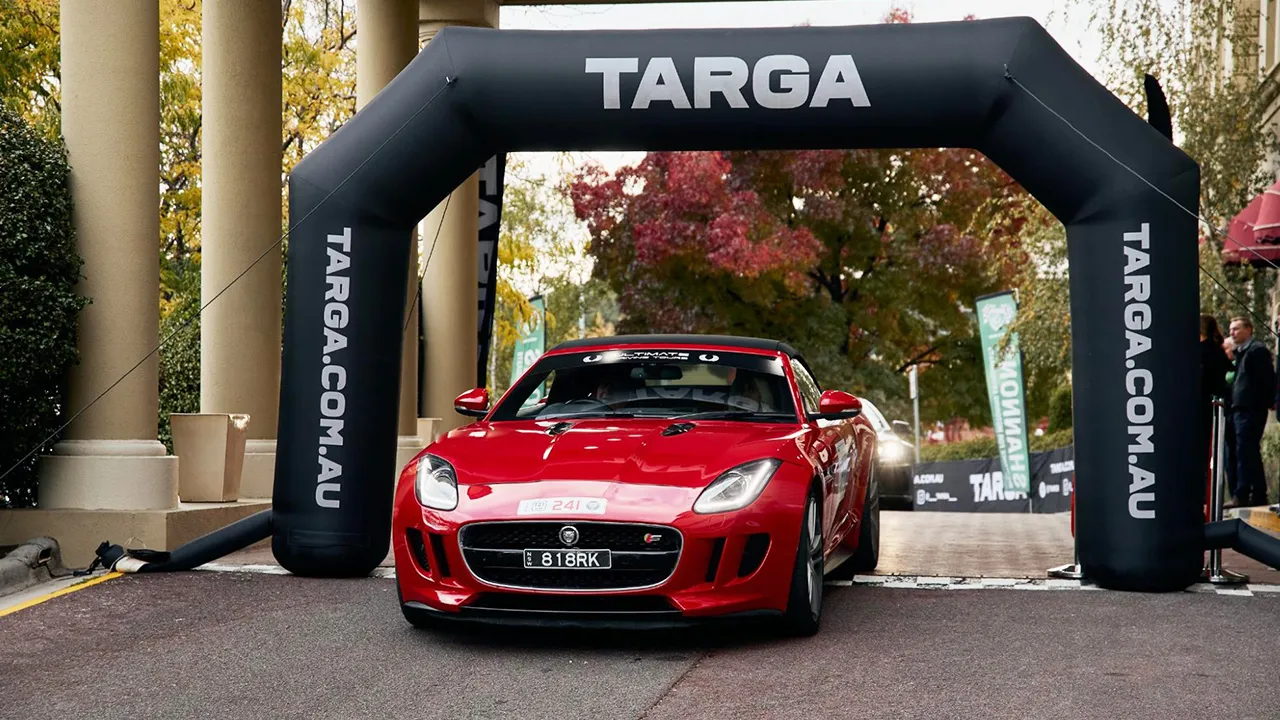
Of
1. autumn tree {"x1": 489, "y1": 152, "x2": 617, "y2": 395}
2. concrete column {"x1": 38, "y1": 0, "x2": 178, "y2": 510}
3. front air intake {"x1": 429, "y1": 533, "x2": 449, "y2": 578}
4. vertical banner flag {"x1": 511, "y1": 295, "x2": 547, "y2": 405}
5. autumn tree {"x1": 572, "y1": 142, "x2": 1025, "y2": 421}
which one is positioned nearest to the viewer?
front air intake {"x1": 429, "y1": 533, "x2": 449, "y2": 578}

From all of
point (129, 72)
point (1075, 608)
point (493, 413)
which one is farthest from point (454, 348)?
point (1075, 608)

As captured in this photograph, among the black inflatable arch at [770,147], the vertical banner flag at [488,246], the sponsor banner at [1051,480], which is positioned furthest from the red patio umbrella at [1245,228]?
the sponsor banner at [1051,480]

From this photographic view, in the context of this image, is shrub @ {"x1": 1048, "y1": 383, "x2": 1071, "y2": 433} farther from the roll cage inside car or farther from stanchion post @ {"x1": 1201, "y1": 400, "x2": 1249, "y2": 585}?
the roll cage inside car

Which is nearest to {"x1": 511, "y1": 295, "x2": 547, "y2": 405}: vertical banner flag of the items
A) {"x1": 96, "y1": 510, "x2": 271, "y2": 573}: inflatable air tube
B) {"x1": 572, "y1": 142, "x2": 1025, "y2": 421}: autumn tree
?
{"x1": 572, "y1": 142, "x2": 1025, "y2": 421}: autumn tree

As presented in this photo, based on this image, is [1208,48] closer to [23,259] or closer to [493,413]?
[493,413]

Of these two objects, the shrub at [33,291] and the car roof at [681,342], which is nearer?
the car roof at [681,342]

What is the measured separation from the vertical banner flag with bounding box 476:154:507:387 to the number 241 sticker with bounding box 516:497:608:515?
11.8 metres

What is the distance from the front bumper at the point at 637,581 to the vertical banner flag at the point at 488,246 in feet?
38.4

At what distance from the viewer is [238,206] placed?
40.6 ft

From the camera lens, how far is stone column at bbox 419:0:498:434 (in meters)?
18.1

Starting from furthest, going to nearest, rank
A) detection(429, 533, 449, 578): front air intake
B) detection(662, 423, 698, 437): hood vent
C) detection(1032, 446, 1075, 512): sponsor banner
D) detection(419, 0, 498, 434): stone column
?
detection(1032, 446, 1075, 512): sponsor banner → detection(419, 0, 498, 434): stone column → detection(662, 423, 698, 437): hood vent → detection(429, 533, 449, 578): front air intake

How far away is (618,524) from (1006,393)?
748 inches

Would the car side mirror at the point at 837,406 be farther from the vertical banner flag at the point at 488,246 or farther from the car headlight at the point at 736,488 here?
the vertical banner flag at the point at 488,246

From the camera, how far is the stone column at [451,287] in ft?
59.5
